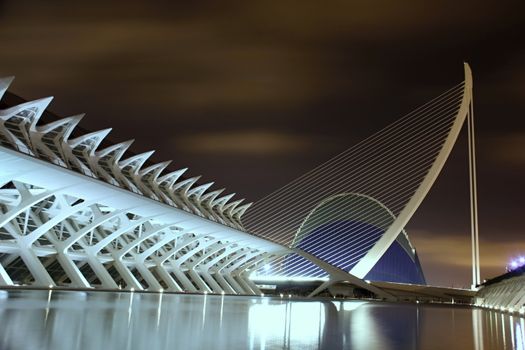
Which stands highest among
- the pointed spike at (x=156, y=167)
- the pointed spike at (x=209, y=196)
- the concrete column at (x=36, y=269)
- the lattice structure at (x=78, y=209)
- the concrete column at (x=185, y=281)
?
the pointed spike at (x=209, y=196)

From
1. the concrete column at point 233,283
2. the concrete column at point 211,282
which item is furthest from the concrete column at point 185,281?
the concrete column at point 233,283

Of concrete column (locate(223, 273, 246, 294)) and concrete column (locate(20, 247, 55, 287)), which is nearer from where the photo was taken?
concrete column (locate(20, 247, 55, 287))

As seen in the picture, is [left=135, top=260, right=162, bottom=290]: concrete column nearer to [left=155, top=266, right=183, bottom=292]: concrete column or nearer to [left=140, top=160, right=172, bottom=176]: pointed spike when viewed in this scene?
[left=155, top=266, right=183, bottom=292]: concrete column

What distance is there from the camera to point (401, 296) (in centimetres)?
6406

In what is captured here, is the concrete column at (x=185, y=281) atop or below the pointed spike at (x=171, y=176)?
below

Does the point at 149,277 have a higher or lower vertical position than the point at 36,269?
higher

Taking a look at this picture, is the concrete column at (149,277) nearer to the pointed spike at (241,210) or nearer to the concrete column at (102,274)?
the concrete column at (102,274)

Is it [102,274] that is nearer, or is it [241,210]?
[102,274]

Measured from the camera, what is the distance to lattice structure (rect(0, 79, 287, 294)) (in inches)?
837

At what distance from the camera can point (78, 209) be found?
24281 millimetres

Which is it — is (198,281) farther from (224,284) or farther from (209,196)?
(209,196)

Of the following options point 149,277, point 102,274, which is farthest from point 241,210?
point 102,274

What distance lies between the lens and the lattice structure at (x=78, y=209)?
69.8 ft

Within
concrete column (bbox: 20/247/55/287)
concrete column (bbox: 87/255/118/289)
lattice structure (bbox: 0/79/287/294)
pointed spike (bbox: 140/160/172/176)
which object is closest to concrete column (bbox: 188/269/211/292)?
lattice structure (bbox: 0/79/287/294)
